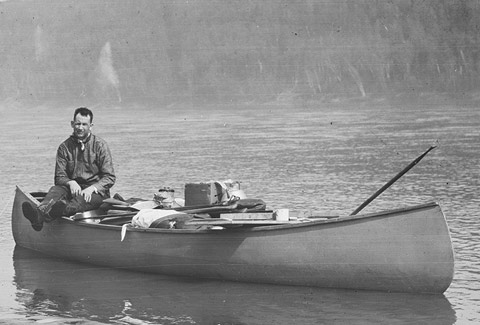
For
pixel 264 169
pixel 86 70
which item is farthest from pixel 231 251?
pixel 86 70

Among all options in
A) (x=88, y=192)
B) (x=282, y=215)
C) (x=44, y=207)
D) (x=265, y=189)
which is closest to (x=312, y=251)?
(x=282, y=215)

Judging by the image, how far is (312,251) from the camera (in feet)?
29.6

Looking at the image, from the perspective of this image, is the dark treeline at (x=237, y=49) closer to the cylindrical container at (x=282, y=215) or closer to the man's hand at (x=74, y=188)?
the man's hand at (x=74, y=188)

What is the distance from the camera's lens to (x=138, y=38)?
10394 centimetres

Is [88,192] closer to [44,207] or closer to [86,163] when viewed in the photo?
[86,163]

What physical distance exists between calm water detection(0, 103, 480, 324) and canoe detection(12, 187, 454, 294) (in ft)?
0.51

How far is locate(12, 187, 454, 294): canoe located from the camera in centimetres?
864

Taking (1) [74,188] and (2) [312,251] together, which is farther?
(1) [74,188]

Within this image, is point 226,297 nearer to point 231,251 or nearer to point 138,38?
point 231,251

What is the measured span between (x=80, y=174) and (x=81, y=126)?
1.95ft

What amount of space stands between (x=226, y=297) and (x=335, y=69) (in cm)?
7462

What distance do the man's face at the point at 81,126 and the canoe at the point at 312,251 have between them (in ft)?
3.35

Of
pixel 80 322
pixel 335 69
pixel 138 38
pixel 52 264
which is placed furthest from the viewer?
pixel 138 38

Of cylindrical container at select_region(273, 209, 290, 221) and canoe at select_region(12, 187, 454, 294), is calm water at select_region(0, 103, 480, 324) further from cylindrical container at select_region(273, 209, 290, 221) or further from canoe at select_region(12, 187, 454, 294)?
cylindrical container at select_region(273, 209, 290, 221)
